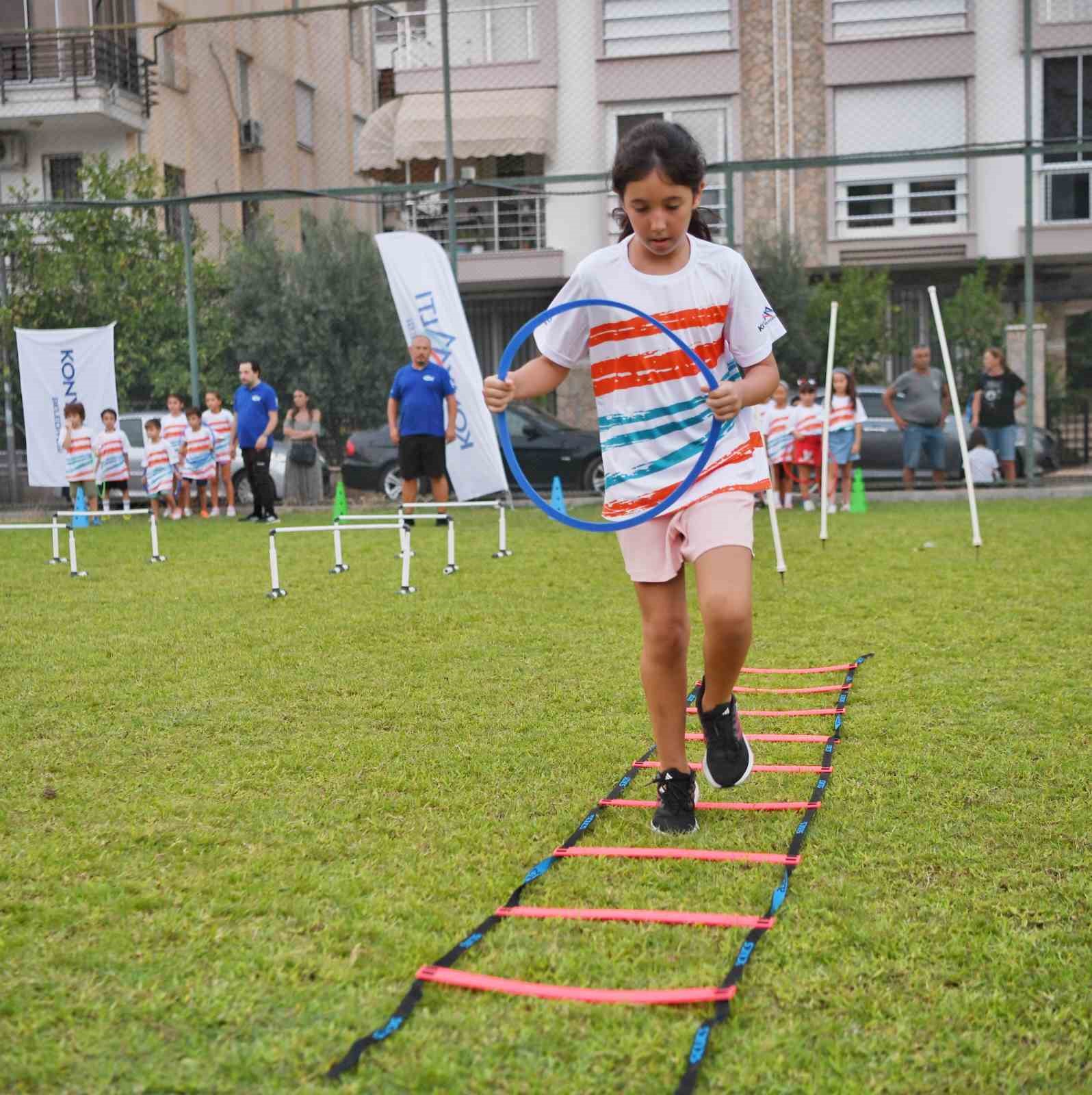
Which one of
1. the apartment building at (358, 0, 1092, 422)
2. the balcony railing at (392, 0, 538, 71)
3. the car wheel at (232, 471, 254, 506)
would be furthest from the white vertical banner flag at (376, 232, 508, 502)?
the balcony railing at (392, 0, 538, 71)

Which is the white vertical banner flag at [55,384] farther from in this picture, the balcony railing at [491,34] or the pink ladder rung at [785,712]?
the pink ladder rung at [785,712]

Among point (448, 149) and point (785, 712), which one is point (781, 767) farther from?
point (448, 149)

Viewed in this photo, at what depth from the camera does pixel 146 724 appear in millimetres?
5832

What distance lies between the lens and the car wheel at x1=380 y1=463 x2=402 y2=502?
712 inches

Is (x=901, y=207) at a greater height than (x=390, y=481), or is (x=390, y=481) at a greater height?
(x=901, y=207)

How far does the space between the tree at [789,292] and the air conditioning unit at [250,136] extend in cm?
917

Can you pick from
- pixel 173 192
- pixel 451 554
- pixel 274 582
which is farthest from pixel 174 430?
pixel 274 582

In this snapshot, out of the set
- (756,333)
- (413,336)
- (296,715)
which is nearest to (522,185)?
(413,336)

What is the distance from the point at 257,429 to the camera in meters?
16.4

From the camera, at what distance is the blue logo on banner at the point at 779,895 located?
3414mm

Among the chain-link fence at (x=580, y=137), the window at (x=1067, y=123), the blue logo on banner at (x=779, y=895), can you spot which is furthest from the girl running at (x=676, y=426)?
the window at (x=1067, y=123)

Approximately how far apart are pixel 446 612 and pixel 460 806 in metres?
4.40

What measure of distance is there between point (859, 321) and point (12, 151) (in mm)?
13982

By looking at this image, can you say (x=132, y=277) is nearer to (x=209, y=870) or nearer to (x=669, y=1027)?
(x=209, y=870)
